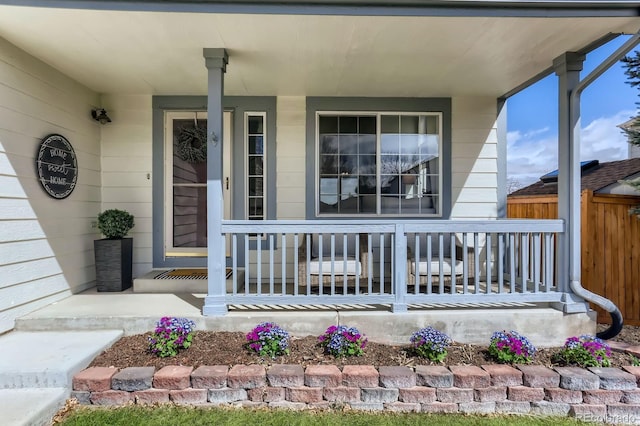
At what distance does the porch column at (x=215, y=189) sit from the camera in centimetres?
313

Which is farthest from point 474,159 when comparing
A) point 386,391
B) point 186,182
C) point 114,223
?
point 114,223

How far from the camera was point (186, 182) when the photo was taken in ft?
15.0

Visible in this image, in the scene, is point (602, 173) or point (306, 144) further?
point (602, 173)

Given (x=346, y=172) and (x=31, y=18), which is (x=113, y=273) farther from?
(x=346, y=172)

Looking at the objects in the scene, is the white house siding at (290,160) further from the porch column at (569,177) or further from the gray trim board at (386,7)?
the porch column at (569,177)

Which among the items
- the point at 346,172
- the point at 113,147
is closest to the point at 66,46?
the point at 113,147

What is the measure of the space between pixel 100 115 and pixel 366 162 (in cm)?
328

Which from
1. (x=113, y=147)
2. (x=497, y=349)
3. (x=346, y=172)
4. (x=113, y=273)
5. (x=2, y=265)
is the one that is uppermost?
(x=113, y=147)

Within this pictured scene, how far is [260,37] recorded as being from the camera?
9.74 feet

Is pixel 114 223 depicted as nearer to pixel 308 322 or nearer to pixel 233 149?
pixel 233 149

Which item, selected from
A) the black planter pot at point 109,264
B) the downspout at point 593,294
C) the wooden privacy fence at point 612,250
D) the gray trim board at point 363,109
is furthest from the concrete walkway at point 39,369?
the wooden privacy fence at point 612,250

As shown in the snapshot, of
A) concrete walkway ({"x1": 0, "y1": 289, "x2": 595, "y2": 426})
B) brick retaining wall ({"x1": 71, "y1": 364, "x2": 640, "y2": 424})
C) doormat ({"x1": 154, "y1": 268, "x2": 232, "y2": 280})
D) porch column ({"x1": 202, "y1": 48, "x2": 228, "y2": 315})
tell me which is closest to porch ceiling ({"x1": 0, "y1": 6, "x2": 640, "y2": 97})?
porch column ({"x1": 202, "y1": 48, "x2": 228, "y2": 315})

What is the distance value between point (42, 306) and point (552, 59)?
17.6ft

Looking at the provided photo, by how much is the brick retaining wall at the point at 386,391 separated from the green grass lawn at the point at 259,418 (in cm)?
5
